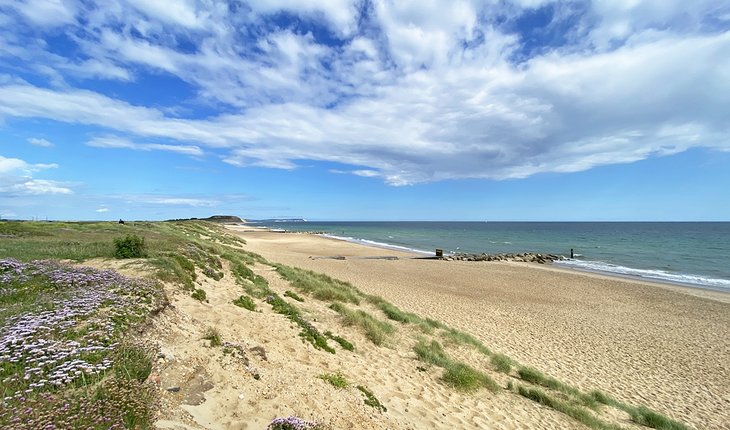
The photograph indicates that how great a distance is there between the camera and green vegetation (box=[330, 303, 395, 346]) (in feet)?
36.6

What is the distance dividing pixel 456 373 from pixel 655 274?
122ft

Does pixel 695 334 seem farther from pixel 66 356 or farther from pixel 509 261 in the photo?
pixel 509 261

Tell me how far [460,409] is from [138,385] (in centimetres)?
605

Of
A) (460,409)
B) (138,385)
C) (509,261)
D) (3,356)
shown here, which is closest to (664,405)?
(460,409)

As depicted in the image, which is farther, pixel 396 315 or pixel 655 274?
pixel 655 274

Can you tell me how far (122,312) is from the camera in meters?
6.69

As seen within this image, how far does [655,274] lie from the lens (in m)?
35.6

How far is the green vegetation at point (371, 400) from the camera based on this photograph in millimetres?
6461

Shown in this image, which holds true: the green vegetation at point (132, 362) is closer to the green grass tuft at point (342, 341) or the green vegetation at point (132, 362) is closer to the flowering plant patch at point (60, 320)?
the flowering plant patch at point (60, 320)

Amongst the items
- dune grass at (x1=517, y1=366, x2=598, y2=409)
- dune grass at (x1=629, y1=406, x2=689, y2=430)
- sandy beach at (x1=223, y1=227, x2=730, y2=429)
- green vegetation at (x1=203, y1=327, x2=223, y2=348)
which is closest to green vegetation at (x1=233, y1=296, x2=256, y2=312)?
green vegetation at (x1=203, y1=327, x2=223, y2=348)

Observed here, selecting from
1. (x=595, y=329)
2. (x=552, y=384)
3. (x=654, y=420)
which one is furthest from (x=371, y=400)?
(x=595, y=329)

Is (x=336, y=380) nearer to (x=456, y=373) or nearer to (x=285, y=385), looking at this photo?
(x=285, y=385)

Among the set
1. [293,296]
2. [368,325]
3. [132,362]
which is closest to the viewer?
[132,362]

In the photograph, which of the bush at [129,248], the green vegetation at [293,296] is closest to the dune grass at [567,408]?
the green vegetation at [293,296]
